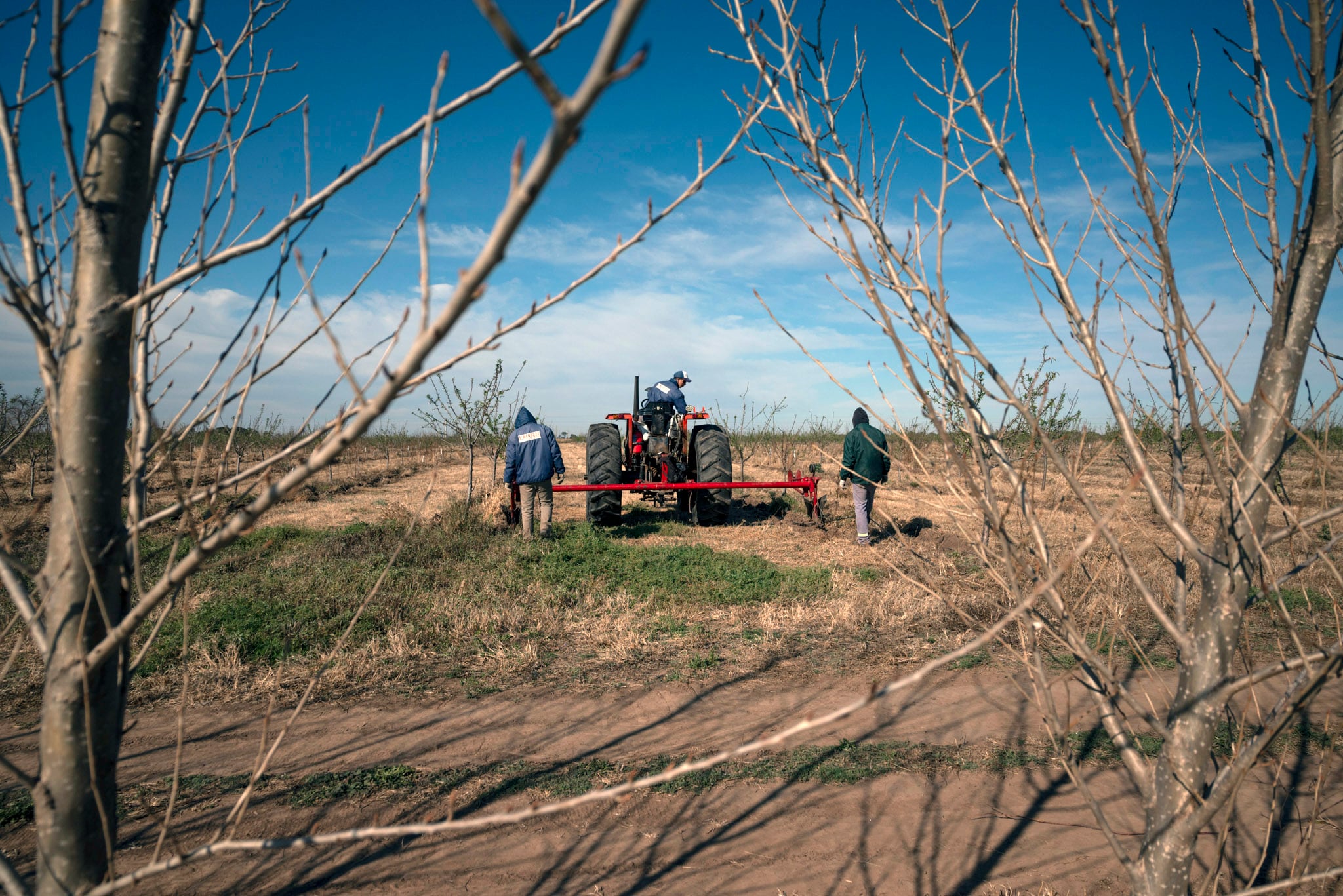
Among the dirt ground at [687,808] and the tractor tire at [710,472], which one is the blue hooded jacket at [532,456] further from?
the dirt ground at [687,808]

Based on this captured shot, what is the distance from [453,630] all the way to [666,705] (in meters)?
2.25

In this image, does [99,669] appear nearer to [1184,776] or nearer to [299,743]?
[1184,776]

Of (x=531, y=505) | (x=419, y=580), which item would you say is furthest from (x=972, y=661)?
(x=531, y=505)

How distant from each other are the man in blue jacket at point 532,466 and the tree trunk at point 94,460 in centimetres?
823

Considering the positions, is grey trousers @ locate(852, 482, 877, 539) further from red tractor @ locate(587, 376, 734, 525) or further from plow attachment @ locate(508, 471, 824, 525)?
red tractor @ locate(587, 376, 734, 525)

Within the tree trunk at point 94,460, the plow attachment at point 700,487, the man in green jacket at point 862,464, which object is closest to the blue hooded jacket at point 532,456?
the plow attachment at point 700,487

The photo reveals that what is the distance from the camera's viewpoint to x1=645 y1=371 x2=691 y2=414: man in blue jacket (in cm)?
1093

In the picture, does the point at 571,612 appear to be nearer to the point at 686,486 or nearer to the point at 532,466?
the point at 532,466

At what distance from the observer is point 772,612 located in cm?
669

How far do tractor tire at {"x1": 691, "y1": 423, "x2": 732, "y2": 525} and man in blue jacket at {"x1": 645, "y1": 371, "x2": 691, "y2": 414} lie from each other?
0.63 metres

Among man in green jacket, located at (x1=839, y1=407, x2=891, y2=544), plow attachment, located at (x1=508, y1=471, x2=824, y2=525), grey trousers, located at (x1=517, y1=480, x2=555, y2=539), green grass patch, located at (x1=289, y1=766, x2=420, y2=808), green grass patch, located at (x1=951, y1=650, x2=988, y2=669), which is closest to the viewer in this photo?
green grass patch, located at (x1=289, y1=766, x2=420, y2=808)

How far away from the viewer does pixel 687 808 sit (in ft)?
11.9

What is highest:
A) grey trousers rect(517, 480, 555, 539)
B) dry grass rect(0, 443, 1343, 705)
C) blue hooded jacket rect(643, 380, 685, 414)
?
blue hooded jacket rect(643, 380, 685, 414)

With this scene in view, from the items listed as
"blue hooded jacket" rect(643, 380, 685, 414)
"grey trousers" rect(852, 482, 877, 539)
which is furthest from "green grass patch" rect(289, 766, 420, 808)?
"blue hooded jacket" rect(643, 380, 685, 414)
